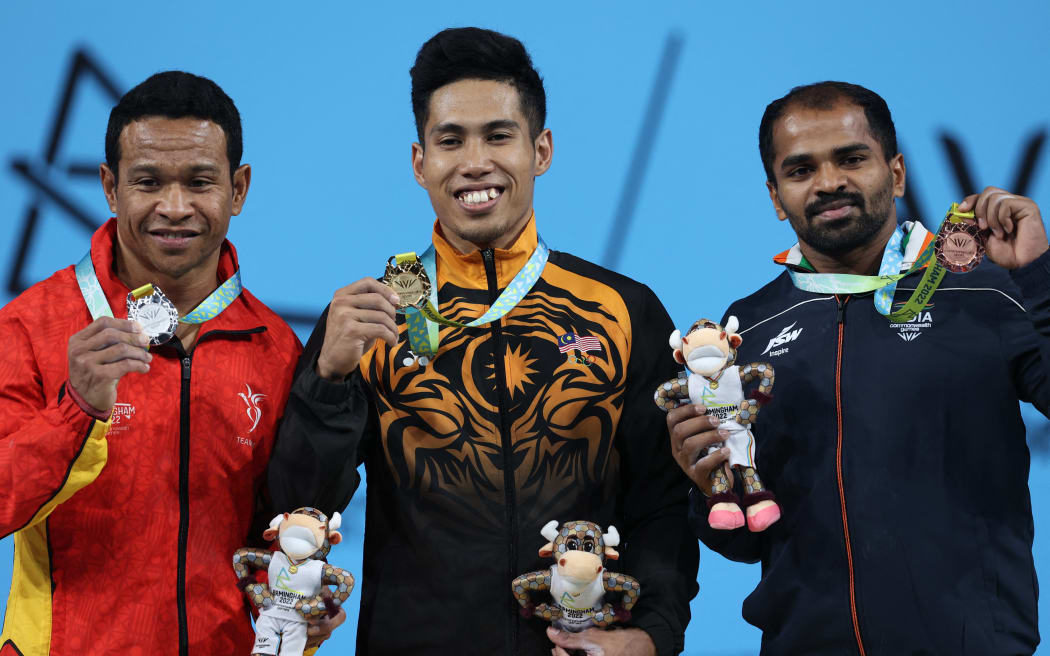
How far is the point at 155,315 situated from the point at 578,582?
92cm

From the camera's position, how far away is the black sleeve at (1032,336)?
1.96 metres

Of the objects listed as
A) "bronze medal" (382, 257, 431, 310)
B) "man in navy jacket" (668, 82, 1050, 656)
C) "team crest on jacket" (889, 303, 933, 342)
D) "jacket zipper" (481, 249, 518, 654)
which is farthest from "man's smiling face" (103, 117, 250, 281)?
"team crest on jacket" (889, 303, 933, 342)

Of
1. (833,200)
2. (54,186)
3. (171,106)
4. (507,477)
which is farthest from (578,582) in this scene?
(54,186)

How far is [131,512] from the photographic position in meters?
2.12

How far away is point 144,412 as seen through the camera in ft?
7.07

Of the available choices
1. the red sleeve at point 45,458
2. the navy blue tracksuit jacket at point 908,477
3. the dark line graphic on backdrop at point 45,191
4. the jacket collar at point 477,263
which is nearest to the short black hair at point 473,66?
the jacket collar at point 477,263

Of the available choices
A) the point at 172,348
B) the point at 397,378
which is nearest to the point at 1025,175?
the point at 397,378

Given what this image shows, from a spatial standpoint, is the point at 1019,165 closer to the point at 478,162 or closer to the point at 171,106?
the point at 478,162

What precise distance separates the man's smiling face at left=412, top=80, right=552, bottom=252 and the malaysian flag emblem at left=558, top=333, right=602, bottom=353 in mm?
249

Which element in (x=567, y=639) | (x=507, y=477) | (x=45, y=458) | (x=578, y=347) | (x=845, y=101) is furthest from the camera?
(x=845, y=101)

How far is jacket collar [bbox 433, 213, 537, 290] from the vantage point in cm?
231

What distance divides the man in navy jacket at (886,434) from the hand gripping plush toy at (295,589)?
67cm

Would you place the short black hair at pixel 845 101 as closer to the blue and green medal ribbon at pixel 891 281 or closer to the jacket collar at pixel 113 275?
the blue and green medal ribbon at pixel 891 281

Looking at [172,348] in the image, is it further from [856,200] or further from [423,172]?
[856,200]
